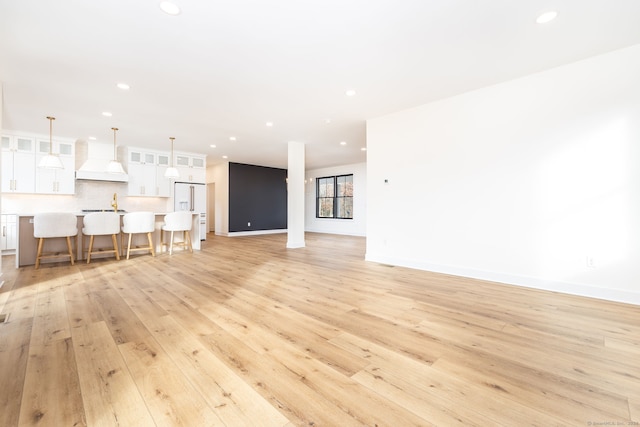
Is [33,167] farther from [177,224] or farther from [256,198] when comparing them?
[256,198]

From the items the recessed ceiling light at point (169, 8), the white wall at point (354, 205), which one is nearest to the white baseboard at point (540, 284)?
the recessed ceiling light at point (169, 8)

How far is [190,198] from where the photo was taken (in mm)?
8148

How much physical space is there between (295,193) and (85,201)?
5182mm

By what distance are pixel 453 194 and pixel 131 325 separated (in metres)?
4.06

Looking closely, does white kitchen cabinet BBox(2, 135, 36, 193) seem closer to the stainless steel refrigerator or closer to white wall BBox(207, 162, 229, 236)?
the stainless steel refrigerator

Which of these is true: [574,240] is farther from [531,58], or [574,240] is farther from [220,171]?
[220,171]

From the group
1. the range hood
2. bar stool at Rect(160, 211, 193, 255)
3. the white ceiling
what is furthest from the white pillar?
the range hood

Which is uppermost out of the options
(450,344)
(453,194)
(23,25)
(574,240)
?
(23,25)

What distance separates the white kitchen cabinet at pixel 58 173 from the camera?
5957 mm

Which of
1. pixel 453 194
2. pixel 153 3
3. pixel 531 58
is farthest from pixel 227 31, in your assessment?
pixel 453 194

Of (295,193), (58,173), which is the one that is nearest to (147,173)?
(58,173)

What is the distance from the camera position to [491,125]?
3635mm

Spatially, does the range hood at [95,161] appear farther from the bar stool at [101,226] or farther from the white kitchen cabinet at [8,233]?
the bar stool at [101,226]

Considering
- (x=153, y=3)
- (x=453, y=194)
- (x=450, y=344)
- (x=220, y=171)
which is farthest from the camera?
(x=220, y=171)
